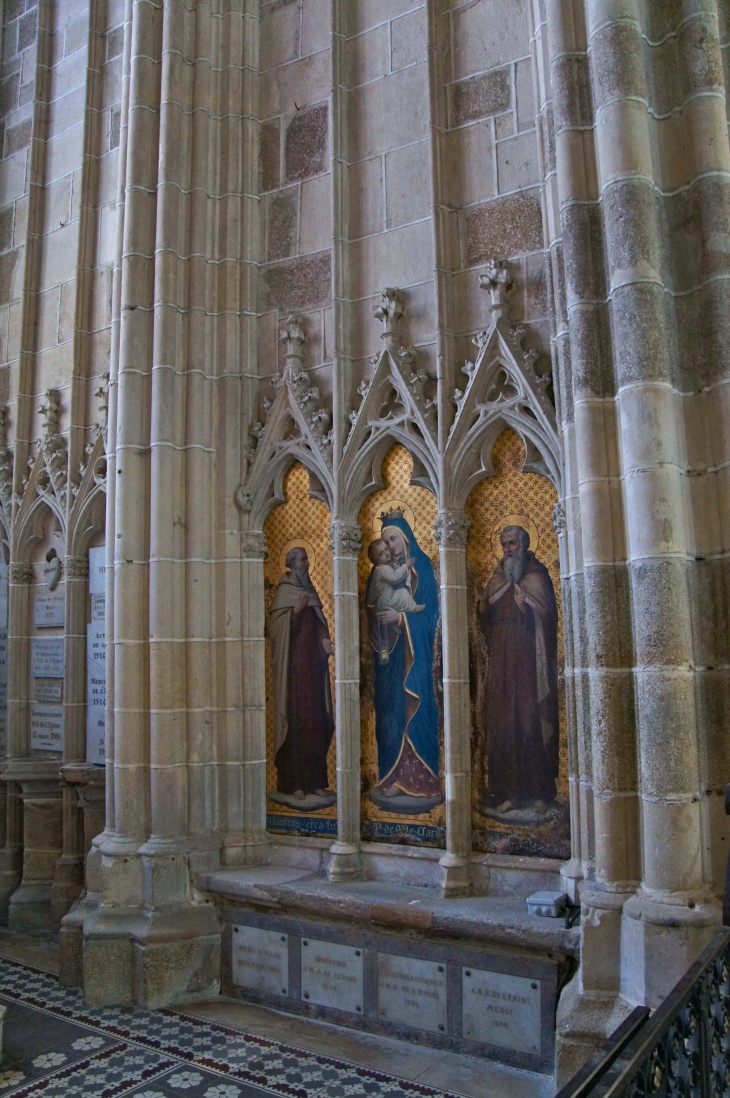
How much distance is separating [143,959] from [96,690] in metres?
2.12

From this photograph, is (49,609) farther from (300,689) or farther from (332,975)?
(332,975)

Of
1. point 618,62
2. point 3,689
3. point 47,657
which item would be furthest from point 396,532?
point 3,689

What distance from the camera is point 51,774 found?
6.86 metres

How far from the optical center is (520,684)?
510 centimetres

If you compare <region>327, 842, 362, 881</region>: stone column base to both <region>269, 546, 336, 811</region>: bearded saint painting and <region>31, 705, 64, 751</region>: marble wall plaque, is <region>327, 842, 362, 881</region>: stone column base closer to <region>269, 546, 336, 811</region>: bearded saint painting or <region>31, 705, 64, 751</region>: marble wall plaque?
<region>269, 546, 336, 811</region>: bearded saint painting

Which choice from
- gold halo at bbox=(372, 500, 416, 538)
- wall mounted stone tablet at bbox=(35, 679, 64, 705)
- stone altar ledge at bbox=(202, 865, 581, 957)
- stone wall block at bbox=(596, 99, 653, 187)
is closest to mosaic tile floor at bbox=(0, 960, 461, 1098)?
stone altar ledge at bbox=(202, 865, 581, 957)

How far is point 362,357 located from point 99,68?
3843mm

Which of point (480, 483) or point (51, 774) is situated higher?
point (480, 483)

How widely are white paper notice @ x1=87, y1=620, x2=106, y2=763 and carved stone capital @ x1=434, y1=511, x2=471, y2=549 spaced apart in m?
2.90

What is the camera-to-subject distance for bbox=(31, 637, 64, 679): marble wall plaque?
7.15 metres

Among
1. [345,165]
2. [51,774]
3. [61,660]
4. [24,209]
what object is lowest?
[51,774]

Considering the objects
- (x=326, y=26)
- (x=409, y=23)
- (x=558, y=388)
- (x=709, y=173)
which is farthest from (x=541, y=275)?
→ (x=326, y=26)

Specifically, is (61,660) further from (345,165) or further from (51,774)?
(345,165)

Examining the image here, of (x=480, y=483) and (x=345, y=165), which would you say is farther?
(x=345, y=165)
